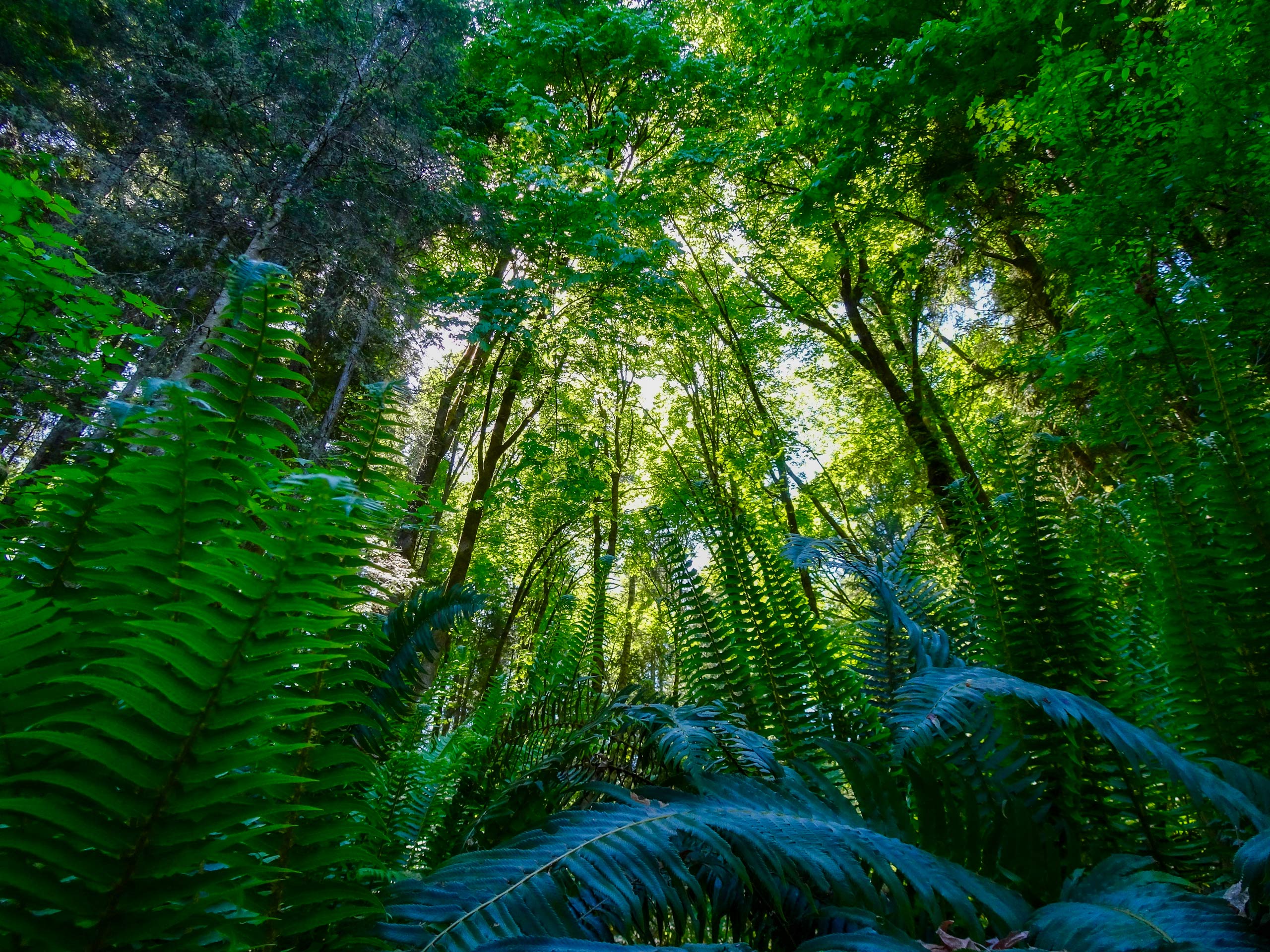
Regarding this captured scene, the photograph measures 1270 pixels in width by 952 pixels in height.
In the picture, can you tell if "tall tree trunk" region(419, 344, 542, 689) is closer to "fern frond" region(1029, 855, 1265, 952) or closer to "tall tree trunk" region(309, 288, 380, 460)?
"tall tree trunk" region(309, 288, 380, 460)

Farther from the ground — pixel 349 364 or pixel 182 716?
pixel 349 364

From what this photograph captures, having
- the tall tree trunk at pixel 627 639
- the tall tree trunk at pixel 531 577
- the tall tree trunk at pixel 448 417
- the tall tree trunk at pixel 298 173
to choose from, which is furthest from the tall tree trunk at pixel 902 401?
the tall tree trunk at pixel 298 173

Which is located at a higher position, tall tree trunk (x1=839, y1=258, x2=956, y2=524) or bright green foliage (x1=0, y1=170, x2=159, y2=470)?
tall tree trunk (x1=839, y1=258, x2=956, y2=524)

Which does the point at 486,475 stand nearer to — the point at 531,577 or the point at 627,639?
the point at 531,577

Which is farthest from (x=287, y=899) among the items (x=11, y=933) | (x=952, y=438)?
(x=952, y=438)

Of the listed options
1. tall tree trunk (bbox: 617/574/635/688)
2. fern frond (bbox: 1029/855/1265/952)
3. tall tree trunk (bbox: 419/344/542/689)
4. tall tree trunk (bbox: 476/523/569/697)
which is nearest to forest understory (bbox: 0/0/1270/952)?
fern frond (bbox: 1029/855/1265/952)

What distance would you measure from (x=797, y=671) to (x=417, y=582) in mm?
1569

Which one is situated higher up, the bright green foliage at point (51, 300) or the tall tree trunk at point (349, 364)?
the tall tree trunk at point (349, 364)

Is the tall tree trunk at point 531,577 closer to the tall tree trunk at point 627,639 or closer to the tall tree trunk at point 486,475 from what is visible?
the tall tree trunk at point 627,639

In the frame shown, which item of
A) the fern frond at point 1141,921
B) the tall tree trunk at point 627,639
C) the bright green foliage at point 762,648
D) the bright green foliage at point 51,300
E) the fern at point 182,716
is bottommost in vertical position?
the fern frond at point 1141,921

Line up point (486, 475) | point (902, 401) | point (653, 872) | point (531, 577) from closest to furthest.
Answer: point (653, 872), point (486, 475), point (902, 401), point (531, 577)

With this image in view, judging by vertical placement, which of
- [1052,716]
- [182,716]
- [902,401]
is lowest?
→ [182,716]

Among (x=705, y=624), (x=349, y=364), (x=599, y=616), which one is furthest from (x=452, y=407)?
(x=705, y=624)

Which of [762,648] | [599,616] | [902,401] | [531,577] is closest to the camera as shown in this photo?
[762,648]
